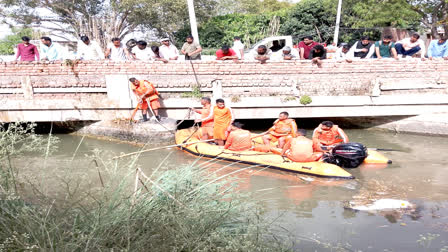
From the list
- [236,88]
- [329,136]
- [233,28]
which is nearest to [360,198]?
[329,136]

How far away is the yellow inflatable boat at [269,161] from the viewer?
22.2 feet

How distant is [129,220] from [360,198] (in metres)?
4.35

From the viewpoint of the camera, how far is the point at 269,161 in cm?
743

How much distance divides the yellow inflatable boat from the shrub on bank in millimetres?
2373

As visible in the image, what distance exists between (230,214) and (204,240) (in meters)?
0.45

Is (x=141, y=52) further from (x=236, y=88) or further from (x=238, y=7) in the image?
(x=238, y=7)

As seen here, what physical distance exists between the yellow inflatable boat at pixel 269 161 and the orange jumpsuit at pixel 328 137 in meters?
0.92

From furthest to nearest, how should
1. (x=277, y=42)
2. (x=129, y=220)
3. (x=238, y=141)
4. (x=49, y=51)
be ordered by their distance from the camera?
(x=277, y=42) < (x=49, y=51) < (x=238, y=141) < (x=129, y=220)

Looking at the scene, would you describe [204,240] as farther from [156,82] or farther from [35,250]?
[156,82]

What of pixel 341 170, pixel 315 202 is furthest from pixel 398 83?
pixel 315 202

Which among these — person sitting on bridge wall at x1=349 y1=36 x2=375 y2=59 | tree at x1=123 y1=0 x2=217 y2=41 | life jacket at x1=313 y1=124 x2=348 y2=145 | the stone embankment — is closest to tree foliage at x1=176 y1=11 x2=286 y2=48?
tree at x1=123 y1=0 x2=217 y2=41

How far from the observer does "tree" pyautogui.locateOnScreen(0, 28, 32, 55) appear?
24578 millimetres

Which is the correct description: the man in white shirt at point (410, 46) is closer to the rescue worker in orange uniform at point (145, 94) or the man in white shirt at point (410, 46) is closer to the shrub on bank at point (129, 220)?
the rescue worker in orange uniform at point (145, 94)

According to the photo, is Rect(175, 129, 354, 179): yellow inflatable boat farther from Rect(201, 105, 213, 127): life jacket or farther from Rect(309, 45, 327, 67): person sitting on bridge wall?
Rect(309, 45, 327, 67): person sitting on bridge wall
